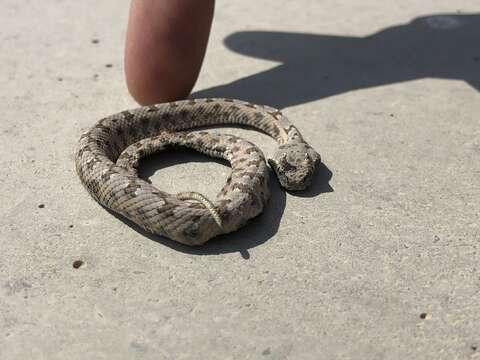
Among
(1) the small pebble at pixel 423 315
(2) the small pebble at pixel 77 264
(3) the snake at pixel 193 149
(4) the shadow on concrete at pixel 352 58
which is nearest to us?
(1) the small pebble at pixel 423 315

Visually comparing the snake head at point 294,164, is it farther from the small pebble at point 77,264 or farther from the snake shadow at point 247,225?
the small pebble at point 77,264

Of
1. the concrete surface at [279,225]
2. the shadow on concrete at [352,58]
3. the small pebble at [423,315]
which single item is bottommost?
the shadow on concrete at [352,58]

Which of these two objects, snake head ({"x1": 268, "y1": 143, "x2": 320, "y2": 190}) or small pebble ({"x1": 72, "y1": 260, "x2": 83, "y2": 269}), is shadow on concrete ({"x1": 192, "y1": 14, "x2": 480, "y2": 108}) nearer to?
snake head ({"x1": 268, "y1": 143, "x2": 320, "y2": 190})

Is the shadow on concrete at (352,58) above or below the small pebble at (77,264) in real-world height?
below

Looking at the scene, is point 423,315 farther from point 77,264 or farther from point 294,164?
point 77,264

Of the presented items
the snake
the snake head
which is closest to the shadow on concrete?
the snake

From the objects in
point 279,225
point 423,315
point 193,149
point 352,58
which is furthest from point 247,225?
point 352,58

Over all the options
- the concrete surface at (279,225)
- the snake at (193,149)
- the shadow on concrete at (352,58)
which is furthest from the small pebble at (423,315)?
the shadow on concrete at (352,58)
